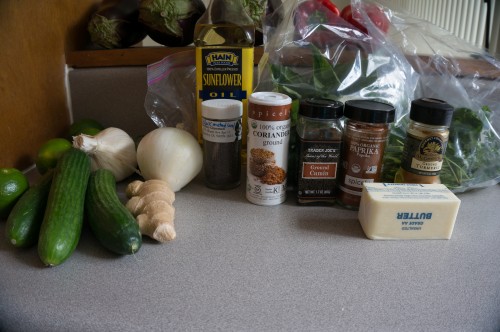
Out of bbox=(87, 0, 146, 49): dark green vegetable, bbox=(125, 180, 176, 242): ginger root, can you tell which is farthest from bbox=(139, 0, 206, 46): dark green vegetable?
bbox=(125, 180, 176, 242): ginger root

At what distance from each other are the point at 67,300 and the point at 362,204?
0.41 meters

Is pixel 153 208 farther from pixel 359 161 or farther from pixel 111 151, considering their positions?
pixel 359 161

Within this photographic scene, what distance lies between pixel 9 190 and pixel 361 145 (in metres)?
0.53

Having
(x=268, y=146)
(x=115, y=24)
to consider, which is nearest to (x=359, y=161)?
(x=268, y=146)

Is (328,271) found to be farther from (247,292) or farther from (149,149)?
(149,149)

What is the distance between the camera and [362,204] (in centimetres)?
58

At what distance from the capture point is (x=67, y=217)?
0.50 m

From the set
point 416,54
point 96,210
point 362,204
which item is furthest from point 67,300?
point 416,54

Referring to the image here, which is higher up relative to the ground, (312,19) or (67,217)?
(312,19)

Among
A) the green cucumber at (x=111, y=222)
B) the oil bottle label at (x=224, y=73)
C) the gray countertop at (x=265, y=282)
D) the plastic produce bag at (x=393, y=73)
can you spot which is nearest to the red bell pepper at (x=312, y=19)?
the plastic produce bag at (x=393, y=73)

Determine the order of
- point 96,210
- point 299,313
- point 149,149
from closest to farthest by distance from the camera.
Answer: point 299,313 → point 96,210 → point 149,149

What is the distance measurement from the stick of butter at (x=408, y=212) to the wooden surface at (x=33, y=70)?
2.07ft

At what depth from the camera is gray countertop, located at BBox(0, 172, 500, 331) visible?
404 millimetres

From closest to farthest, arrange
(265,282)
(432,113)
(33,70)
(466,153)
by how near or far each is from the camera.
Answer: (265,282)
(432,113)
(466,153)
(33,70)
